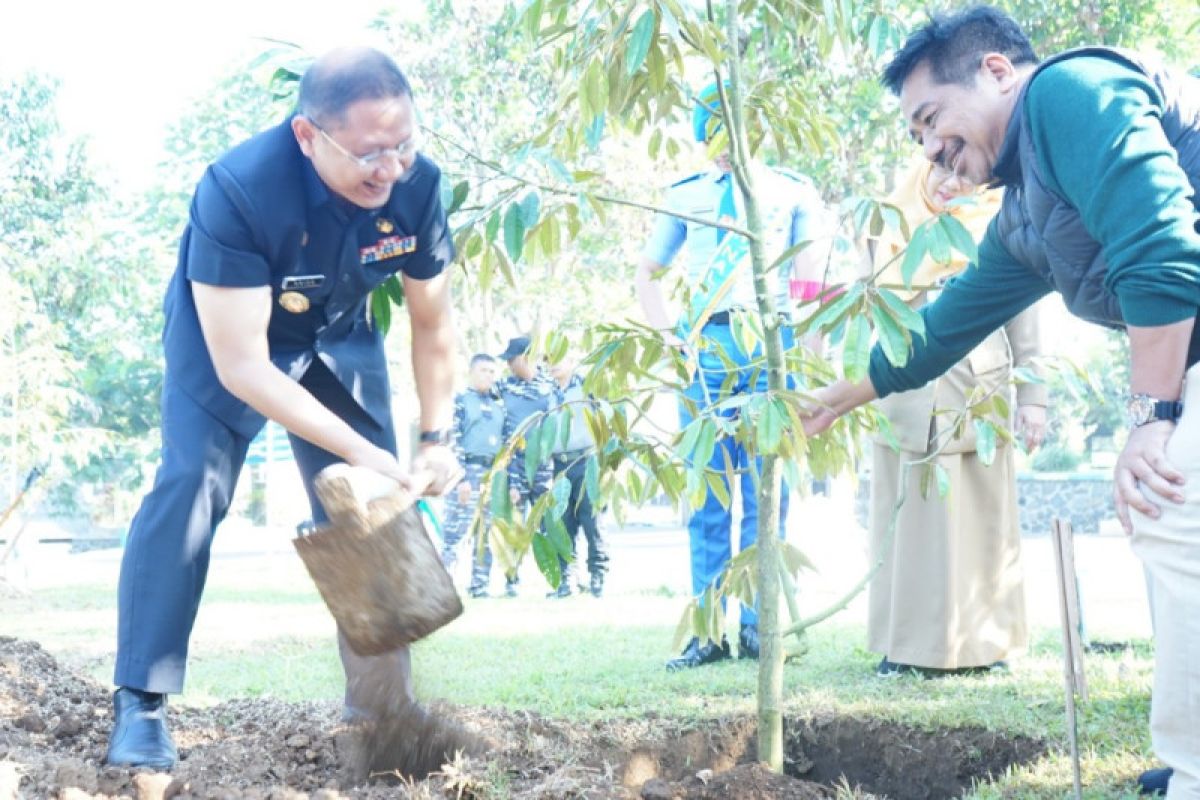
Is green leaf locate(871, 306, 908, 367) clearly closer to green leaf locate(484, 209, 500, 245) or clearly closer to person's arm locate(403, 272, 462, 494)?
green leaf locate(484, 209, 500, 245)

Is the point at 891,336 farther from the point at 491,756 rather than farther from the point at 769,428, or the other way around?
the point at 491,756

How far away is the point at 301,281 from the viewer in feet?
9.94

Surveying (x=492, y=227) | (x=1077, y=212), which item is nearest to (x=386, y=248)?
(x=492, y=227)

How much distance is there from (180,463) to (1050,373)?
2.43 meters

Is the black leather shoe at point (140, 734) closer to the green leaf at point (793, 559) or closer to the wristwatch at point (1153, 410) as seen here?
the green leaf at point (793, 559)

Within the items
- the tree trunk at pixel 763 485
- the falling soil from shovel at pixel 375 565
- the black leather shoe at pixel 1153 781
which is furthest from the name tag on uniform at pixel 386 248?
the black leather shoe at pixel 1153 781

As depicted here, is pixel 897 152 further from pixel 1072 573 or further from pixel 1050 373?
pixel 1072 573

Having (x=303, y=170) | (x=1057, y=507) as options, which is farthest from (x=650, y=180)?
(x=303, y=170)

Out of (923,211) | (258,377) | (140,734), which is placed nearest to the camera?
(258,377)

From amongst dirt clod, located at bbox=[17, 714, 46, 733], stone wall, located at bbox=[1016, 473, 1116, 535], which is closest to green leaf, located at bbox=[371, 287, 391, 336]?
dirt clod, located at bbox=[17, 714, 46, 733]

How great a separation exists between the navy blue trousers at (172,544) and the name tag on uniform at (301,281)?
1.20 ft

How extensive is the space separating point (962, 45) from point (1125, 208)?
526 millimetres

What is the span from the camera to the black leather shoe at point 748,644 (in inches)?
190

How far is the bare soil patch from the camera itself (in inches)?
107
